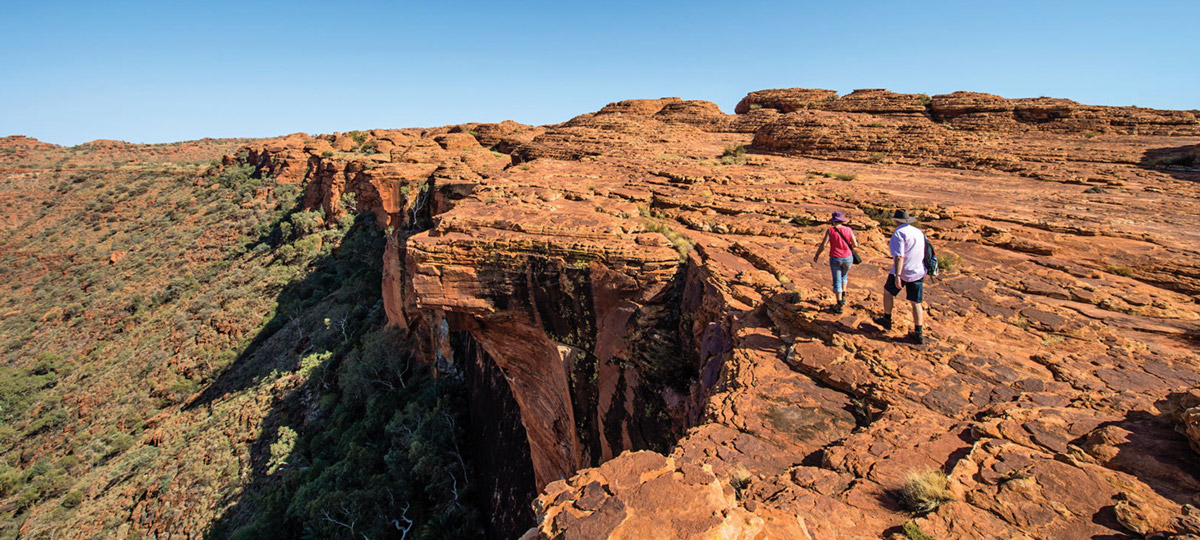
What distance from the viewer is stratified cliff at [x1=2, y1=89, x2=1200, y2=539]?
10.3 feet

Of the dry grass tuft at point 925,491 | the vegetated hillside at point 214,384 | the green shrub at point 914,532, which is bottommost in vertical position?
the vegetated hillside at point 214,384

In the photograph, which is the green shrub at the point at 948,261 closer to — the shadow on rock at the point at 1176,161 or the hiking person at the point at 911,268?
the hiking person at the point at 911,268

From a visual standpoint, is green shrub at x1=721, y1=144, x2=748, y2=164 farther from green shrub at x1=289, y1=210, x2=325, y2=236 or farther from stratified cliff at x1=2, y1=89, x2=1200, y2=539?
green shrub at x1=289, y1=210, x2=325, y2=236

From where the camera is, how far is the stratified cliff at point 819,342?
3148 millimetres

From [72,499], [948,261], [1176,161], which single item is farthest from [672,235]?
[72,499]

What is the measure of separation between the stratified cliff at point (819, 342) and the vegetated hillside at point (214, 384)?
1.93ft

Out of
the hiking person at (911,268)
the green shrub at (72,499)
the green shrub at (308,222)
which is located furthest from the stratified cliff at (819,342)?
the green shrub at (308,222)

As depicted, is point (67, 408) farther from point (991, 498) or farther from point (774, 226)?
point (991, 498)

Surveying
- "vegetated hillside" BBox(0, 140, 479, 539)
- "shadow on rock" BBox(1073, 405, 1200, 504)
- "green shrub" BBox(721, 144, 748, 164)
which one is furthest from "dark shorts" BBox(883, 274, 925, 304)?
"green shrub" BBox(721, 144, 748, 164)

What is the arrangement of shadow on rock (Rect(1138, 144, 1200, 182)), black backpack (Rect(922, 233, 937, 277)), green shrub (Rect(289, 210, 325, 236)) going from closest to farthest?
1. black backpack (Rect(922, 233, 937, 277))
2. shadow on rock (Rect(1138, 144, 1200, 182))
3. green shrub (Rect(289, 210, 325, 236))

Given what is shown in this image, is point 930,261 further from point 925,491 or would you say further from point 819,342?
point 925,491

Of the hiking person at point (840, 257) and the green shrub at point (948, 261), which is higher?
the hiking person at point (840, 257)

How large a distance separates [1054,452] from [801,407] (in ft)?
5.99

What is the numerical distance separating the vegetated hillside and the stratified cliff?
0.59 m
